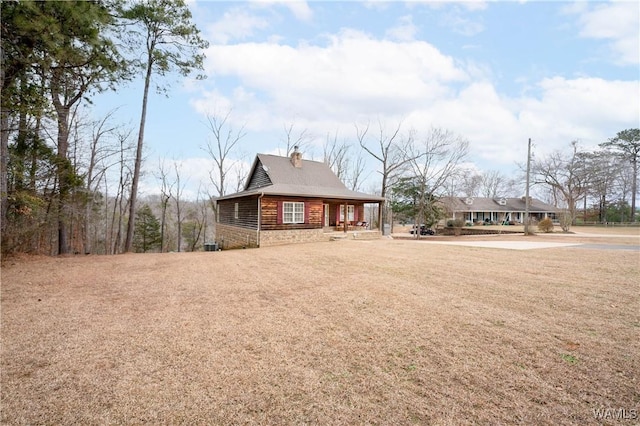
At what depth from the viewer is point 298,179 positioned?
1864 cm

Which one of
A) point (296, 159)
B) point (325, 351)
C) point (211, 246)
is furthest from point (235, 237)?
point (325, 351)

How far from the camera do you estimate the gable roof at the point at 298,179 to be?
16828mm

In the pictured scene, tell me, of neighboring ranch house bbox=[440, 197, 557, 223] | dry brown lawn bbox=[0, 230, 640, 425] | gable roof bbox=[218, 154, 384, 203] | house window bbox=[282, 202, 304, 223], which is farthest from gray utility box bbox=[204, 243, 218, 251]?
neighboring ranch house bbox=[440, 197, 557, 223]

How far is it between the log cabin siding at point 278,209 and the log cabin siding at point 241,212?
0.68m

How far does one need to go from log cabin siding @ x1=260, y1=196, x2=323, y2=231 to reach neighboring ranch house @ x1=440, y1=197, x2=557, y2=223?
98.3ft

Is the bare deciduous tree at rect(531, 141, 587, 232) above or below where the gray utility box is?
above

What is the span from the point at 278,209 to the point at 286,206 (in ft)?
1.87

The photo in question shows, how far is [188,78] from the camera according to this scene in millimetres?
14141

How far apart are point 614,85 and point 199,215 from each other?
113ft

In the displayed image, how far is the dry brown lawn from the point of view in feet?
7.78

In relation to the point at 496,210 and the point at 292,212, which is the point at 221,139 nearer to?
the point at 292,212

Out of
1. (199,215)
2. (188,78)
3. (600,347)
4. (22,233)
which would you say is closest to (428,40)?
(188,78)

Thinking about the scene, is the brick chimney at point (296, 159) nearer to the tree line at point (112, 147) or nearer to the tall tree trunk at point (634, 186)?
the tree line at point (112, 147)

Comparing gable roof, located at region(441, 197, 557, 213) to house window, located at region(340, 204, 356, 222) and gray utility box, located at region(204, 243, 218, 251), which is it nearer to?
house window, located at region(340, 204, 356, 222)
